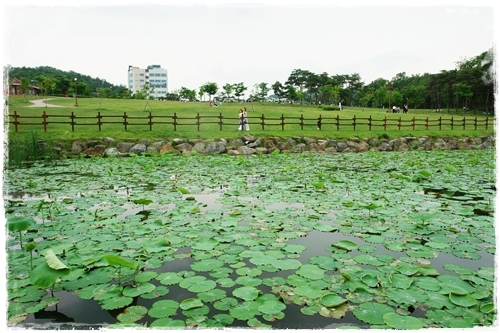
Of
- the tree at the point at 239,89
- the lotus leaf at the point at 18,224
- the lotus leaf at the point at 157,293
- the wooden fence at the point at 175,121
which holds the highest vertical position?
the tree at the point at 239,89

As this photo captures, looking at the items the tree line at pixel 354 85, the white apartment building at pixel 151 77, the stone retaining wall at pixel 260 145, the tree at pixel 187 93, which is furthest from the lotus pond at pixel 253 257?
the white apartment building at pixel 151 77

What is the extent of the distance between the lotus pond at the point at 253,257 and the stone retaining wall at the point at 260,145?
244 inches

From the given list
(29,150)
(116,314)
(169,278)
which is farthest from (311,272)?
(29,150)

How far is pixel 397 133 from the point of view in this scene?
1802cm

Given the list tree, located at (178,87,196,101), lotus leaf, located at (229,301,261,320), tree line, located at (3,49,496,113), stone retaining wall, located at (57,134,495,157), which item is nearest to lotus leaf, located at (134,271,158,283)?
lotus leaf, located at (229,301,261,320)

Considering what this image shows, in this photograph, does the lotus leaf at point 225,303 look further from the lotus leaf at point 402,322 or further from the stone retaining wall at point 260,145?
the stone retaining wall at point 260,145

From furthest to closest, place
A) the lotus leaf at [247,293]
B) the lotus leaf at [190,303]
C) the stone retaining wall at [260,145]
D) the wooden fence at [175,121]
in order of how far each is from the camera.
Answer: the wooden fence at [175,121] → the stone retaining wall at [260,145] → the lotus leaf at [247,293] → the lotus leaf at [190,303]

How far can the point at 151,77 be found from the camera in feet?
308

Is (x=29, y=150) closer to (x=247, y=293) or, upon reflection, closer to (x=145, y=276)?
(x=145, y=276)

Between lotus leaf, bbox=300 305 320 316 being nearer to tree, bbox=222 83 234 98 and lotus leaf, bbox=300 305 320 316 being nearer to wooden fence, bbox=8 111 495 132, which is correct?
wooden fence, bbox=8 111 495 132

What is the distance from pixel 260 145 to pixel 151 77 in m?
87.5

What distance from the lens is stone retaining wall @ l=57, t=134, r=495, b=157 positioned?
12.4 m

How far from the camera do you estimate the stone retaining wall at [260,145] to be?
12391 mm

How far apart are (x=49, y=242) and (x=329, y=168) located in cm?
710
